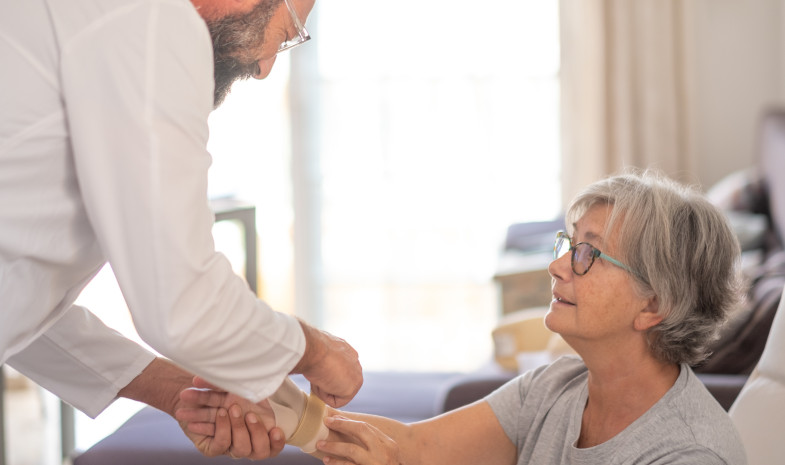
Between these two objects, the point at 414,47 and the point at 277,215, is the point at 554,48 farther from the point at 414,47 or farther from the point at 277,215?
the point at 277,215

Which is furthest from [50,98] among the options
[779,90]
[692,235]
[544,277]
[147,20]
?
[779,90]

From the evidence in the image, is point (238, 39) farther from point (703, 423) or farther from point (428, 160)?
point (428, 160)

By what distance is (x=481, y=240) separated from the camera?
5.42 m

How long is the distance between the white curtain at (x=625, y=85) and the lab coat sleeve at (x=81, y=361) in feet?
12.5

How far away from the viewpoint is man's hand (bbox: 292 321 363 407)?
135cm

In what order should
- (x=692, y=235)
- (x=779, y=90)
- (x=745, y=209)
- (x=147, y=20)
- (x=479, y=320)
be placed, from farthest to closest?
1. (x=479, y=320)
2. (x=779, y=90)
3. (x=745, y=209)
4. (x=692, y=235)
5. (x=147, y=20)

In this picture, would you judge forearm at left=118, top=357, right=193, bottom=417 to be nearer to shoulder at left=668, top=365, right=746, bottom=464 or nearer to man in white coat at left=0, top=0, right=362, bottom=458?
man in white coat at left=0, top=0, right=362, bottom=458

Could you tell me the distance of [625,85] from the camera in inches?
199

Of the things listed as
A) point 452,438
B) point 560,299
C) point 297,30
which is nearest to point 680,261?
point 560,299

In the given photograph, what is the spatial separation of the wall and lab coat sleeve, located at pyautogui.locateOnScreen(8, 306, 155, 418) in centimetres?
410

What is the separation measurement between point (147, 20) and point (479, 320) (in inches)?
179

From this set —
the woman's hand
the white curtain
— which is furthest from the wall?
the woman's hand

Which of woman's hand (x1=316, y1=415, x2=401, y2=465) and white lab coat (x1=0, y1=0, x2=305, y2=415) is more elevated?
white lab coat (x1=0, y1=0, x2=305, y2=415)

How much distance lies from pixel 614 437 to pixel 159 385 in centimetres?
86
